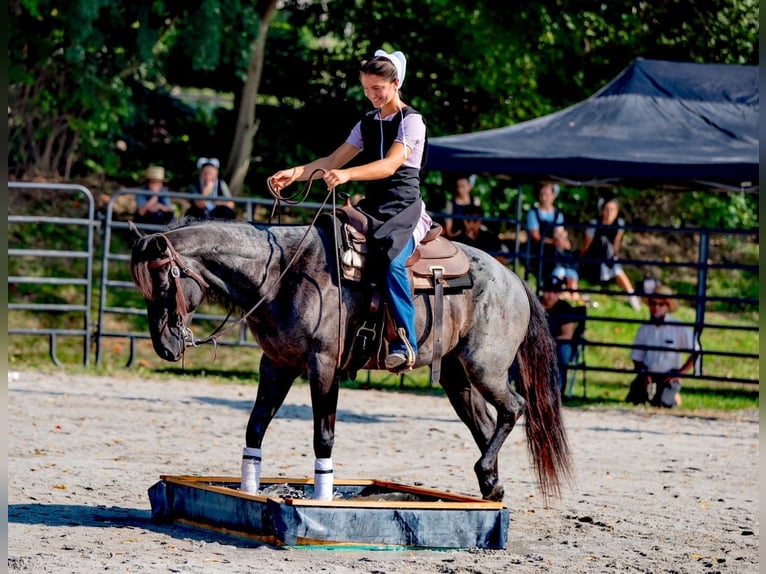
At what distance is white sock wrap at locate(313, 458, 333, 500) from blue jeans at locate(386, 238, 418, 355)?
764 mm

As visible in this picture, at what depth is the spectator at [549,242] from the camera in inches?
590

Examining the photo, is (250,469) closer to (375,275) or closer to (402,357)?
(402,357)

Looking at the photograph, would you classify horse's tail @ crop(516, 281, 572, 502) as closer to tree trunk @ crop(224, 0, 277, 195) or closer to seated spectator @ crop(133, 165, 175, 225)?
seated spectator @ crop(133, 165, 175, 225)

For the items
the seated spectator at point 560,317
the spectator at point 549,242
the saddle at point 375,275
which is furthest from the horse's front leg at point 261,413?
the spectator at point 549,242

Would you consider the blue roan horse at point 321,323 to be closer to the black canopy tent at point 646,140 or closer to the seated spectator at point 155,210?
the black canopy tent at point 646,140

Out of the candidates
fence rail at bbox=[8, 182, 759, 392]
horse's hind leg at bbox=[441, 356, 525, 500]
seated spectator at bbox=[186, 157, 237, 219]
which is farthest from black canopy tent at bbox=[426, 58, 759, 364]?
horse's hind leg at bbox=[441, 356, 525, 500]

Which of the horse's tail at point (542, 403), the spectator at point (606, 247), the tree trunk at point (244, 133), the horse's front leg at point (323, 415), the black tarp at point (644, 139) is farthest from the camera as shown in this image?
the tree trunk at point (244, 133)

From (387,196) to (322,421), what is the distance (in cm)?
135

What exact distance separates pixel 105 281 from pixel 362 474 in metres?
6.79

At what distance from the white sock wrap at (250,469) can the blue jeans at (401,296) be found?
99cm

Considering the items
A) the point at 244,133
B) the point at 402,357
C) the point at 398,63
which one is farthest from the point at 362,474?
the point at 244,133

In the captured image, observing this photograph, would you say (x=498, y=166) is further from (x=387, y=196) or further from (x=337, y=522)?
(x=337, y=522)

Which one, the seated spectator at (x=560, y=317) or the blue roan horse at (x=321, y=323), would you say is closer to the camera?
the blue roan horse at (x=321, y=323)

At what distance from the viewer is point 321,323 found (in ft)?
23.6
